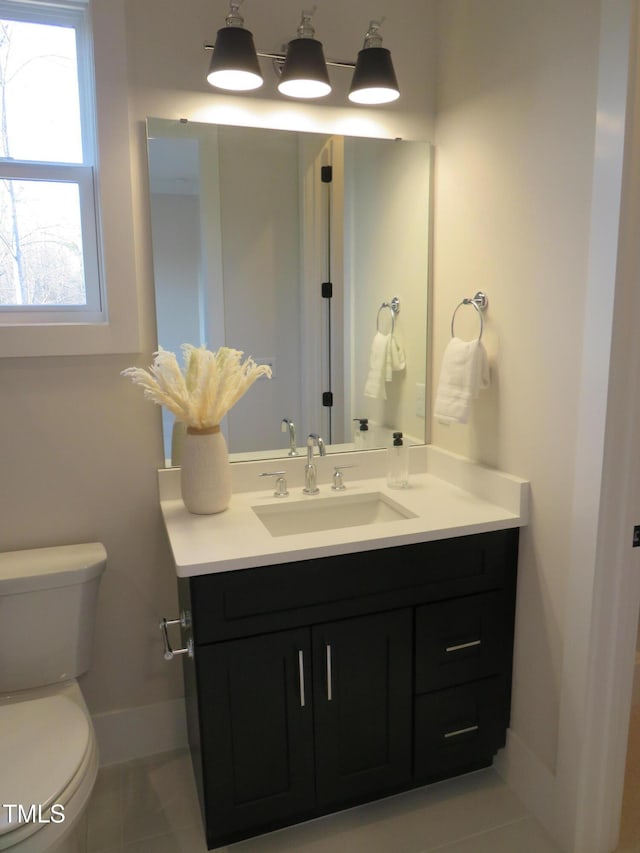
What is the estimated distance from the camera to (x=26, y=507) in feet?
5.89

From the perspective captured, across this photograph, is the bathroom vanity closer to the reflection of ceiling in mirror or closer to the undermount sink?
the undermount sink

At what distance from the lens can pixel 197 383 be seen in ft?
5.52

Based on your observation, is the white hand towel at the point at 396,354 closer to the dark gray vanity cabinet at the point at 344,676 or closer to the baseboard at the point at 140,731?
the dark gray vanity cabinet at the point at 344,676

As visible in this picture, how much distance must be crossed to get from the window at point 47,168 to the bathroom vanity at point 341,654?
0.71 m

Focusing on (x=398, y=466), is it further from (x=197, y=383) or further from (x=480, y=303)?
(x=197, y=383)

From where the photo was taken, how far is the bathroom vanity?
150 cm

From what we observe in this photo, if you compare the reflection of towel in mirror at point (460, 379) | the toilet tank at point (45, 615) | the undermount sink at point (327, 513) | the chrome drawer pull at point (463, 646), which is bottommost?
the chrome drawer pull at point (463, 646)

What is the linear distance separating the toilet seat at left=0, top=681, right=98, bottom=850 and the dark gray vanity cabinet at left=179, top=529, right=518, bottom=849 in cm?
28

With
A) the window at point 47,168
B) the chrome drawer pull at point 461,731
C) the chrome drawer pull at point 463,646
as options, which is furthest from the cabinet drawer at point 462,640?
the window at point 47,168

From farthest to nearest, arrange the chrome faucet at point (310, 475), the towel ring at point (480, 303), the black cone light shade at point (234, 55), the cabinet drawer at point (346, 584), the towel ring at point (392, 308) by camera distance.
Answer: the towel ring at point (392, 308), the chrome faucet at point (310, 475), the towel ring at point (480, 303), the black cone light shade at point (234, 55), the cabinet drawer at point (346, 584)

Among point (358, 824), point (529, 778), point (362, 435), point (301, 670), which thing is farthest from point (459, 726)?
point (362, 435)

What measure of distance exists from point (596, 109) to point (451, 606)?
50.4 inches

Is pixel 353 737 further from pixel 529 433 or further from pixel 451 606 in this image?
pixel 529 433

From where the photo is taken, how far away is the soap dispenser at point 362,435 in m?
2.11
